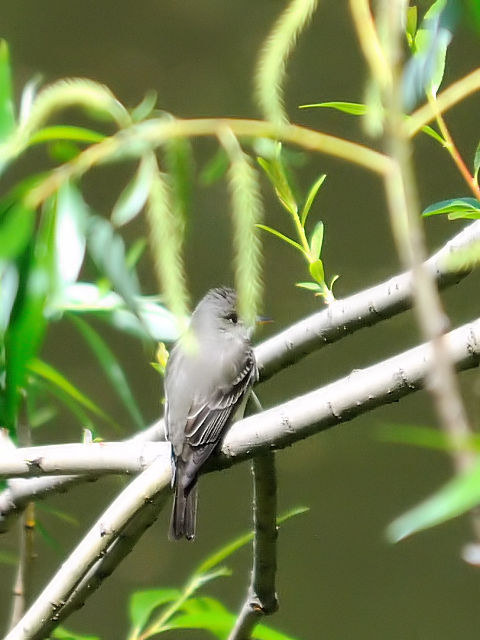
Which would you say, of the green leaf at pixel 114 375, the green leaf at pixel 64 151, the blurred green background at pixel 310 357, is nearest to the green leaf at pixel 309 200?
the green leaf at pixel 114 375

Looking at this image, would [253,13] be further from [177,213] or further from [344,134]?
[177,213]

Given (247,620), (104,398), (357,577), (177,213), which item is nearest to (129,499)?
(247,620)

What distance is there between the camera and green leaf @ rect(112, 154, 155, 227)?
1.48 ft

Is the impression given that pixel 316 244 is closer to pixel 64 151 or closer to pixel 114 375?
pixel 114 375

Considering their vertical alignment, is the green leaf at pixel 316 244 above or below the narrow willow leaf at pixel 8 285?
above

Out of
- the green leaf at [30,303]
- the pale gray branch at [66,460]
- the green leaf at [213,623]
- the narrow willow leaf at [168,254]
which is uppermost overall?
the pale gray branch at [66,460]

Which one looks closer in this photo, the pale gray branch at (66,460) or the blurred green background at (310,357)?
the pale gray branch at (66,460)

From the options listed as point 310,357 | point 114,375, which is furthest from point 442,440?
point 310,357

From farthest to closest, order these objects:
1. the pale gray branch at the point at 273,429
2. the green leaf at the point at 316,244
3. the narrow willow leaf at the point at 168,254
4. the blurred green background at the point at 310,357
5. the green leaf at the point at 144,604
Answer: the blurred green background at the point at 310,357 < the green leaf at the point at 144,604 < the green leaf at the point at 316,244 < the pale gray branch at the point at 273,429 < the narrow willow leaf at the point at 168,254

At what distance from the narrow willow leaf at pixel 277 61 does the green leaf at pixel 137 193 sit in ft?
0.20

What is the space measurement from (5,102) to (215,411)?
0.96 meters

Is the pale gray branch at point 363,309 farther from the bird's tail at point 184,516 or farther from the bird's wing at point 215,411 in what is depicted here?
the bird's tail at point 184,516

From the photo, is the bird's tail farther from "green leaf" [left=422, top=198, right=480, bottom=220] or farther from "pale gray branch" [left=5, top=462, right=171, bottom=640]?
"green leaf" [left=422, top=198, right=480, bottom=220]

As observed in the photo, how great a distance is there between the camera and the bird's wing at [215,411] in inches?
56.1
